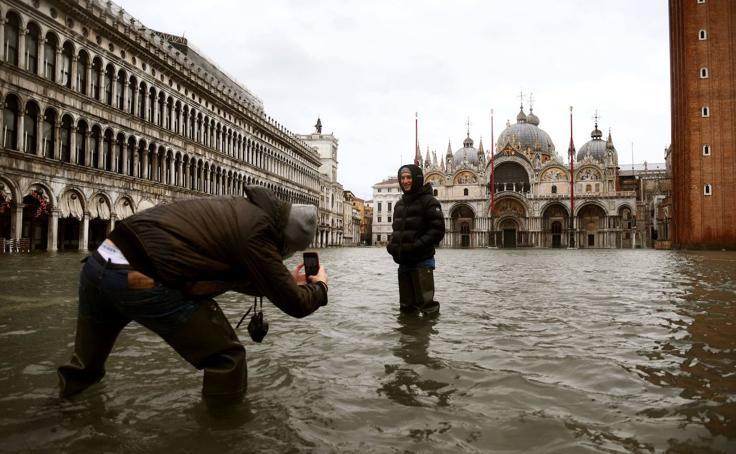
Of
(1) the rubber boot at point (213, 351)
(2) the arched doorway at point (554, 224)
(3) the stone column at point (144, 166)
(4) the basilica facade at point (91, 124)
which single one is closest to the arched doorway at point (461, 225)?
(2) the arched doorway at point (554, 224)

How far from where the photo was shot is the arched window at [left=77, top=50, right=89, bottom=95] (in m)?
28.4

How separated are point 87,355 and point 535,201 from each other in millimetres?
75698

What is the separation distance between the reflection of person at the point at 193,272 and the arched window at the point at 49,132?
27166mm

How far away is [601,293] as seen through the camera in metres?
9.73

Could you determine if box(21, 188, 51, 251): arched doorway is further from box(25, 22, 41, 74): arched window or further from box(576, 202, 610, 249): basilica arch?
box(576, 202, 610, 249): basilica arch

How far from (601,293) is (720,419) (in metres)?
7.16

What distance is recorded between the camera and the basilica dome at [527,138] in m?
83.8

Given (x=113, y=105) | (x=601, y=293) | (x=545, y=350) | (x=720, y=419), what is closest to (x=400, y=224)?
(x=545, y=350)

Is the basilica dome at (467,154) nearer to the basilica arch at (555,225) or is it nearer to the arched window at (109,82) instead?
the basilica arch at (555,225)

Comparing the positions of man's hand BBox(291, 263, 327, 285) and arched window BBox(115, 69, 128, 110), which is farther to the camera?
arched window BBox(115, 69, 128, 110)

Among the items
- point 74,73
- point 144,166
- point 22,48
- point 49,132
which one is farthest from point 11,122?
point 144,166

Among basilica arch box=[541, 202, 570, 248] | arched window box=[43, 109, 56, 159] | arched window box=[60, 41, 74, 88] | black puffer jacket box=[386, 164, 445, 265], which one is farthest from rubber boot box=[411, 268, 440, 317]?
basilica arch box=[541, 202, 570, 248]

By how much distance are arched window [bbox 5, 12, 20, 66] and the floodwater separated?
2251 centimetres

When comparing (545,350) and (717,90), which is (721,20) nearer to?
(717,90)
